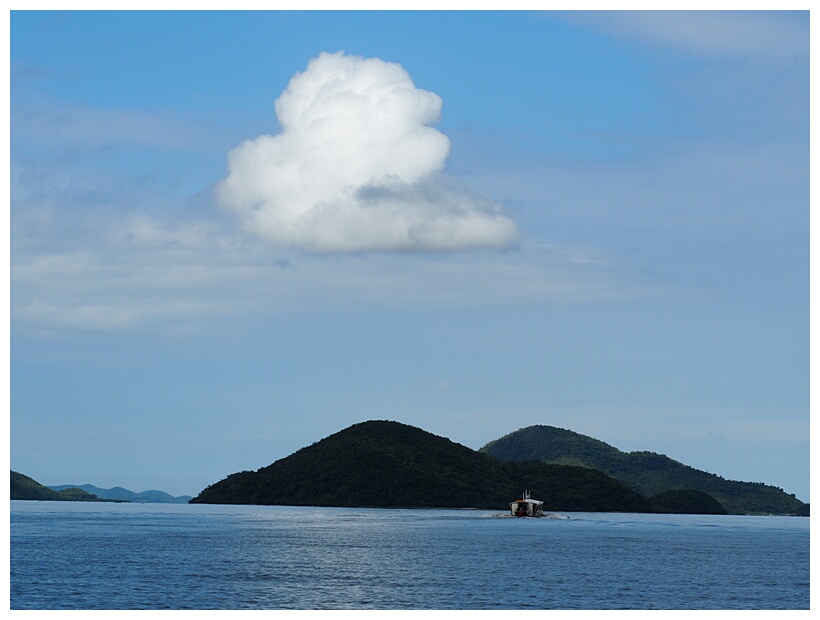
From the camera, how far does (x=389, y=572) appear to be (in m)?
104

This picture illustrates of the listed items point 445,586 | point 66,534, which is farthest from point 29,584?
point 66,534

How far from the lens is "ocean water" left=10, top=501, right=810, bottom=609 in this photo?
82375 millimetres

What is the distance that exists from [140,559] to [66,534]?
52.4 m

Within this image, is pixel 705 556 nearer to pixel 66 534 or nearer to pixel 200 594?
pixel 200 594

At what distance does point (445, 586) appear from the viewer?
93.6 metres

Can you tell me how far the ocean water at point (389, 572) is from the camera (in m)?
82.4
